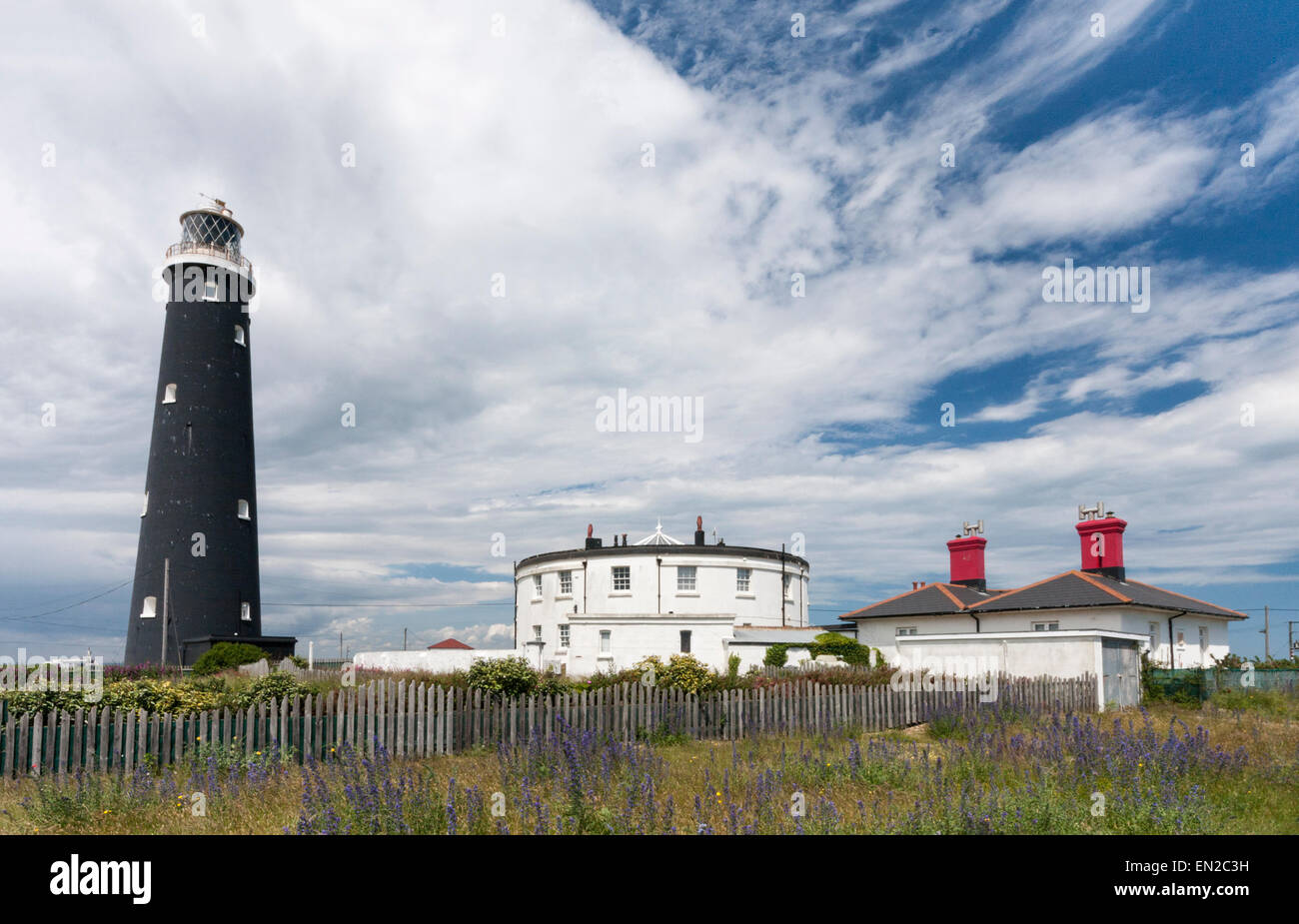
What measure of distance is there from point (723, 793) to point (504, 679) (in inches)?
317

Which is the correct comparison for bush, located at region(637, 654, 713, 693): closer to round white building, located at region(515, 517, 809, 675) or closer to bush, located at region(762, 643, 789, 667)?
bush, located at region(762, 643, 789, 667)

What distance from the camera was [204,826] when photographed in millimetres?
7773

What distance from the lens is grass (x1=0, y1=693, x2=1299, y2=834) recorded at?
6.35 meters

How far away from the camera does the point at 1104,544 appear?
32.3m

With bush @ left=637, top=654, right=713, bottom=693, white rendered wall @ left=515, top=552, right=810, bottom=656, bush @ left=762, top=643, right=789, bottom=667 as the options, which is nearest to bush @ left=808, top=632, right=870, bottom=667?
bush @ left=762, top=643, right=789, bottom=667

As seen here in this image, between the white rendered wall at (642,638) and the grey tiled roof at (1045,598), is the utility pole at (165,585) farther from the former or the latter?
the grey tiled roof at (1045,598)

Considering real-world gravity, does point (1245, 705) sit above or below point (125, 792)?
below

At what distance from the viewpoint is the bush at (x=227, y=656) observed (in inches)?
1154

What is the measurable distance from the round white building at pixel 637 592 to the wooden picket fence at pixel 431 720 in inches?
852

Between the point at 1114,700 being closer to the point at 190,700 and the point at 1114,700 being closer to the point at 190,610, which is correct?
the point at 190,700

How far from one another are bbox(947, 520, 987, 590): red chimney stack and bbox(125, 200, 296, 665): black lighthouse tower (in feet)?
94.0
